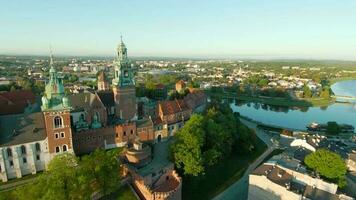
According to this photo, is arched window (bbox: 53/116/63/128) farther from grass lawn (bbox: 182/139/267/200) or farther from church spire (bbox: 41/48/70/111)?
grass lawn (bbox: 182/139/267/200)

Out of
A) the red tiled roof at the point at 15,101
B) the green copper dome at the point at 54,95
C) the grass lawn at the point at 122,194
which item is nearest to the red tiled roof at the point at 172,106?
the green copper dome at the point at 54,95

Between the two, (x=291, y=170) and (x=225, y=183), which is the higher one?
(x=291, y=170)

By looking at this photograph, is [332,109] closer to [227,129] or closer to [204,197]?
[227,129]

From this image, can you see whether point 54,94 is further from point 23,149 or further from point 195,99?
point 195,99

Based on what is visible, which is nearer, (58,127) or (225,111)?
(58,127)

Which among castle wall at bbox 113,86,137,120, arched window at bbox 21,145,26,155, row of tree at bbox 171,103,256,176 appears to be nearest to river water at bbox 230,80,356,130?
row of tree at bbox 171,103,256,176

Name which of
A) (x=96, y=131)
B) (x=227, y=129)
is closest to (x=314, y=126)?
(x=227, y=129)

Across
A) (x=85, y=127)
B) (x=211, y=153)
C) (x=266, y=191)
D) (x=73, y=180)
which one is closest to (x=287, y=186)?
(x=266, y=191)
